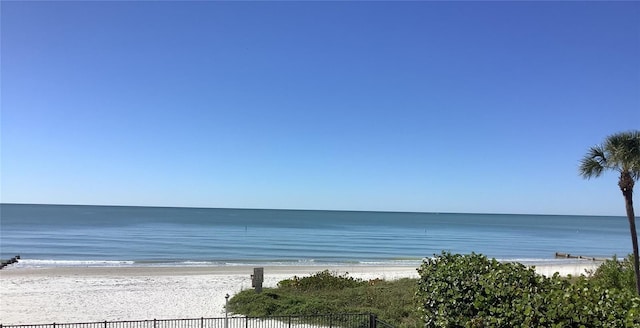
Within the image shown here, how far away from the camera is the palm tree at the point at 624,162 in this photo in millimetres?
16641

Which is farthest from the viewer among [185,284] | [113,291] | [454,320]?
[185,284]

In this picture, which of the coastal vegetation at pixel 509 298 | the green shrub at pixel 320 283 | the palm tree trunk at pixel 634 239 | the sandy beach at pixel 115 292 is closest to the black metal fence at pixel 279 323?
the sandy beach at pixel 115 292

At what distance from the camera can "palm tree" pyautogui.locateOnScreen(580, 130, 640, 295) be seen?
16.6m

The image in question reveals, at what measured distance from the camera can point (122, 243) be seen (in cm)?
6088

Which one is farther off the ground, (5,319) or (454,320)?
(454,320)

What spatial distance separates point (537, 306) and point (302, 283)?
16.4 meters

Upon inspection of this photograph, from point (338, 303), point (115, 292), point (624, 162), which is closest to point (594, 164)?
point (624, 162)

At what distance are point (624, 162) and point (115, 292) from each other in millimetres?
22433

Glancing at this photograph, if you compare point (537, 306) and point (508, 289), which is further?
point (508, 289)

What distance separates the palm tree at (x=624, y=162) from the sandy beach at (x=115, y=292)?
14.6 metres

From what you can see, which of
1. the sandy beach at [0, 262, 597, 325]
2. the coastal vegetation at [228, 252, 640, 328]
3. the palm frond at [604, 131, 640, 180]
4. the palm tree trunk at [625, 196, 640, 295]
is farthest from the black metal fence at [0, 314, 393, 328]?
the palm frond at [604, 131, 640, 180]

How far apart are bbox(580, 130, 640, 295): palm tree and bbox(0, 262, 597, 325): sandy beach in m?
14.6

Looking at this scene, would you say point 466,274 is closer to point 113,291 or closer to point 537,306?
point 537,306

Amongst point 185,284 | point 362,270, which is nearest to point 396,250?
point 362,270
